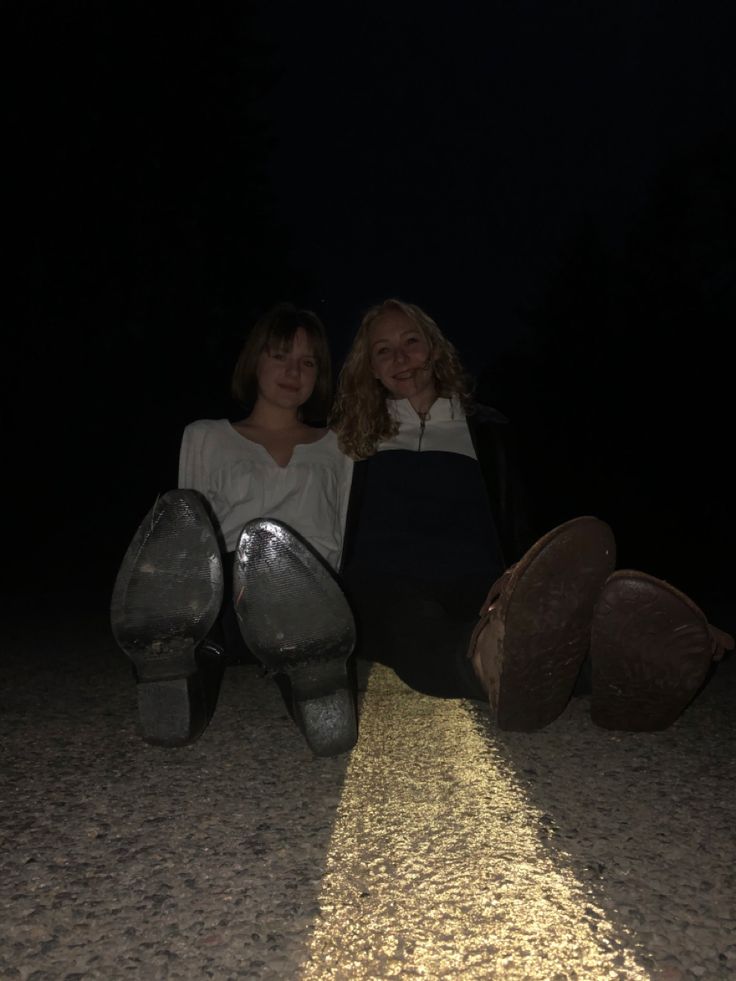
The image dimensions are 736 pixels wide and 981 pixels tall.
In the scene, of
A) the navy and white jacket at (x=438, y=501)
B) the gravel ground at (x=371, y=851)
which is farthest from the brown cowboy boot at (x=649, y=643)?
the navy and white jacket at (x=438, y=501)

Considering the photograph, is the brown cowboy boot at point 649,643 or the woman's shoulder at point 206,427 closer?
the brown cowboy boot at point 649,643

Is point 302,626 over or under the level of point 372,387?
under

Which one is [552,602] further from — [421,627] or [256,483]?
[256,483]

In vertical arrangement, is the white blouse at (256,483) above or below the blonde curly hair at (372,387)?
below

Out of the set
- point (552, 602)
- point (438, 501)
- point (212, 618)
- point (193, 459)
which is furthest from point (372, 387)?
point (552, 602)

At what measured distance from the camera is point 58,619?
14.5ft

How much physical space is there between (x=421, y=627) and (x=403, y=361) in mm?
1108

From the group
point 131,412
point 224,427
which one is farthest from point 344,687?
point 131,412

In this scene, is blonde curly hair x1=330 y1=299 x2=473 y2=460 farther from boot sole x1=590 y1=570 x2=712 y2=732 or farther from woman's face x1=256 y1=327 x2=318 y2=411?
boot sole x1=590 y1=570 x2=712 y2=732

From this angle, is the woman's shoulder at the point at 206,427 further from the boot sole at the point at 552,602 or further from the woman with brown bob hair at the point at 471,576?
the boot sole at the point at 552,602

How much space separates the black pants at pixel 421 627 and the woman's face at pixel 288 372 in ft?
2.39

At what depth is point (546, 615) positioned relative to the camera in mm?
1822

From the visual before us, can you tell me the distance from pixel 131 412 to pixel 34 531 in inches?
370

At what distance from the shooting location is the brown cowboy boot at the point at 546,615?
1.81 metres
